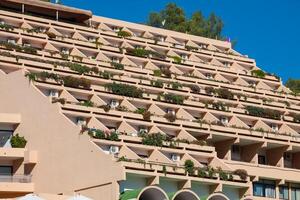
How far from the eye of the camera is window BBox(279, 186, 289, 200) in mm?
88125

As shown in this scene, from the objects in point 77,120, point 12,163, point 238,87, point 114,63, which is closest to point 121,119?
point 77,120

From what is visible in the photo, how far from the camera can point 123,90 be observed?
294ft

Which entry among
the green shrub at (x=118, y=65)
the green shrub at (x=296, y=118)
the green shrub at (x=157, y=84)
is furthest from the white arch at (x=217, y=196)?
the green shrub at (x=118, y=65)

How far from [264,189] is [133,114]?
13.6 meters

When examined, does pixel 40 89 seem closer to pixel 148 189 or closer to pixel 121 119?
pixel 121 119

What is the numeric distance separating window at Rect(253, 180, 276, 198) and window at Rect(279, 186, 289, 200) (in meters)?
0.89

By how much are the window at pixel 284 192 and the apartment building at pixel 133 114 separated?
90 millimetres

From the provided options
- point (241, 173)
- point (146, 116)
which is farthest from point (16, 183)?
point (241, 173)

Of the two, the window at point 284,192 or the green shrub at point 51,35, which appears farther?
the green shrub at point 51,35

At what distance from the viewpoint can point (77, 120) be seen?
79750 mm

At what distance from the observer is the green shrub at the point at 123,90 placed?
89188mm

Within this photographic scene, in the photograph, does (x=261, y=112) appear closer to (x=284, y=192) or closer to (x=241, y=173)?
(x=284, y=192)

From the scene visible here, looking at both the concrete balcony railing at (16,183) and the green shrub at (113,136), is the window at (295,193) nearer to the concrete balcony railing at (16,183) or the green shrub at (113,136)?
the green shrub at (113,136)

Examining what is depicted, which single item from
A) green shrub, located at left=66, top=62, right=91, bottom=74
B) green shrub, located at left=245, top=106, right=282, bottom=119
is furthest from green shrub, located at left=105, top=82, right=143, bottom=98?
green shrub, located at left=245, top=106, right=282, bottom=119
